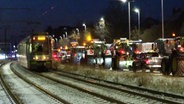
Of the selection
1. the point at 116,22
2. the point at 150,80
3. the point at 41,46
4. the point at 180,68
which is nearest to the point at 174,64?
the point at 180,68

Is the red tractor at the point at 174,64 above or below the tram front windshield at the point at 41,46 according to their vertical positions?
below

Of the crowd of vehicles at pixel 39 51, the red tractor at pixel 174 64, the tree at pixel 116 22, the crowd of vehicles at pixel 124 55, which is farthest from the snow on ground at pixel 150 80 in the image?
the tree at pixel 116 22

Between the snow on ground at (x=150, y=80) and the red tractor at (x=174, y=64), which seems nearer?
the snow on ground at (x=150, y=80)

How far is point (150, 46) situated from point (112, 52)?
6140 mm

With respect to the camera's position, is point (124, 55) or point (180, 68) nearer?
point (180, 68)

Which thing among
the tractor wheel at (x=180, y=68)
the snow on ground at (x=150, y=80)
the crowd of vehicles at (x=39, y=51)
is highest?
the crowd of vehicles at (x=39, y=51)

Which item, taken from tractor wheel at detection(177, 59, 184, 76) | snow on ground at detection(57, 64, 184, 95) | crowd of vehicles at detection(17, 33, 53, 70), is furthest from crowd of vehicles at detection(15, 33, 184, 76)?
snow on ground at detection(57, 64, 184, 95)

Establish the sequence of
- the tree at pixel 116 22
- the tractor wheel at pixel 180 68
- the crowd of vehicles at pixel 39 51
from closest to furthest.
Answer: the tractor wheel at pixel 180 68
the crowd of vehicles at pixel 39 51
the tree at pixel 116 22

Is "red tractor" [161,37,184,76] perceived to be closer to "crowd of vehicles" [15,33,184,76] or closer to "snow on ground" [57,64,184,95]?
"crowd of vehicles" [15,33,184,76]

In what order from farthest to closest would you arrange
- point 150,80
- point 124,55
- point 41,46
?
point 41,46 < point 124,55 < point 150,80

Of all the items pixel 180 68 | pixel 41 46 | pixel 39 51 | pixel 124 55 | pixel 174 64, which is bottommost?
pixel 180 68

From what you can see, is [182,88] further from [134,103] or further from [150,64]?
[150,64]

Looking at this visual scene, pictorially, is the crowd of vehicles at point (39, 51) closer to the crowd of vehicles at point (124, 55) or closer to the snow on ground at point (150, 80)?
the crowd of vehicles at point (124, 55)

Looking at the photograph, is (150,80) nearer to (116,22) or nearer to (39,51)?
(39,51)
